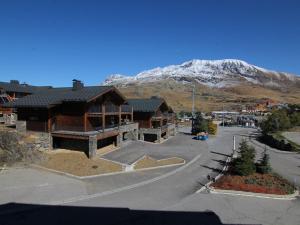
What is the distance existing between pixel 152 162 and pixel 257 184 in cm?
1108

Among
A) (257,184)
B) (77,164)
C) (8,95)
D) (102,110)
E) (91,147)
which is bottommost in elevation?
(257,184)

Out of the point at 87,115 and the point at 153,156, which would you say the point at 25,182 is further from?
the point at 153,156

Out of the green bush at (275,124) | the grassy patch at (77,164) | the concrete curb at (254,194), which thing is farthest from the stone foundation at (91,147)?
the green bush at (275,124)

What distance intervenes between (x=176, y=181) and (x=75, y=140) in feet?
43.9

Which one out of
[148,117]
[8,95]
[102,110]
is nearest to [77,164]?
[102,110]

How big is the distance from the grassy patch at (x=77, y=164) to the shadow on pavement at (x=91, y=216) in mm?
7619

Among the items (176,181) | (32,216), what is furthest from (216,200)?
(32,216)

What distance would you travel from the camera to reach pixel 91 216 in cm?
1645

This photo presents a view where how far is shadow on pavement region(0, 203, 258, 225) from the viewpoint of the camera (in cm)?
1572

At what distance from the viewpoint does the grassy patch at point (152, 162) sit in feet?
93.6

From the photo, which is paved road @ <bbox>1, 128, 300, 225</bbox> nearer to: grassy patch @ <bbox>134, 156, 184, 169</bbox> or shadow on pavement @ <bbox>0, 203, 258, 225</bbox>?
shadow on pavement @ <bbox>0, 203, 258, 225</bbox>

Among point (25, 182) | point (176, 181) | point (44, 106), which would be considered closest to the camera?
point (25, 182)

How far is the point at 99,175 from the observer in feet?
81.2

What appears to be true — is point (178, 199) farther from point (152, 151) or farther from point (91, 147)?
point (152, 151)
